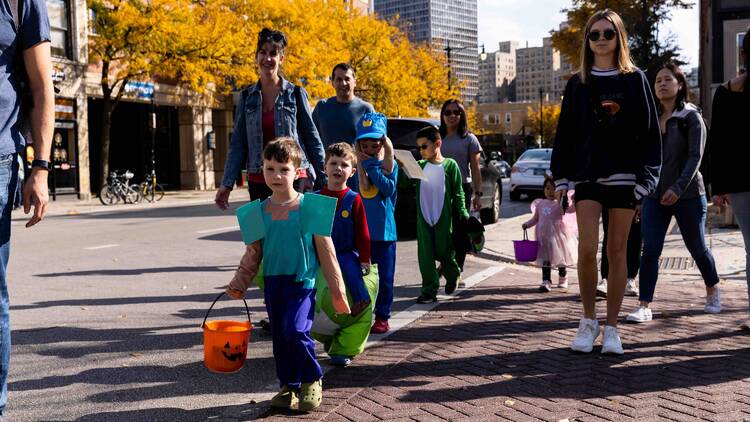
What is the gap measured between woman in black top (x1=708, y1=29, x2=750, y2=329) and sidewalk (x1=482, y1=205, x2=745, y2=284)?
303 centimetres

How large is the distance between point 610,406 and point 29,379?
318 cm

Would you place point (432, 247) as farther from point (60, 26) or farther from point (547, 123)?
point (547, 123)

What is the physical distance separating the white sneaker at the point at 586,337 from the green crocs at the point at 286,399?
6.60ft

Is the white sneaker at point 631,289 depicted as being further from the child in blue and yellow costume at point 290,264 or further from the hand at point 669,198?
the child in blue and yellow costume at point 290,264

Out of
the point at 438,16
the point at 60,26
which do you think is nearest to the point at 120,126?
the point at 60,26

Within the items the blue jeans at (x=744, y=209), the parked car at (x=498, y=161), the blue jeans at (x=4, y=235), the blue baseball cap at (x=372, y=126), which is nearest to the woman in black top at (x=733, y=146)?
the blue jeans at (x=744, y=209)

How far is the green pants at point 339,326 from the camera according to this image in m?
4.57

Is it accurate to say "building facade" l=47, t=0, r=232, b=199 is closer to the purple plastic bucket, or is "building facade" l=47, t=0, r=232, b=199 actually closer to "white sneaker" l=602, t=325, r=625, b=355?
the purple plastic bucket

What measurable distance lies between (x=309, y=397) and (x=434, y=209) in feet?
10.8

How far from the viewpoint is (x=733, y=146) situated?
5.51 meters

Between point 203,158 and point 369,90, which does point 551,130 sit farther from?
point 203,158

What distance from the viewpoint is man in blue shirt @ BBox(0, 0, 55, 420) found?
3197 mm

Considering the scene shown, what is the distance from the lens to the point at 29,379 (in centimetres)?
453

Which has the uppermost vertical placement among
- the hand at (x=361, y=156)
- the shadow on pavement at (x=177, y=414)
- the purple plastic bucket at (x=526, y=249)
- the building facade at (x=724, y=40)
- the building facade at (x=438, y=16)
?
the building facade at (x=438, y=16)
